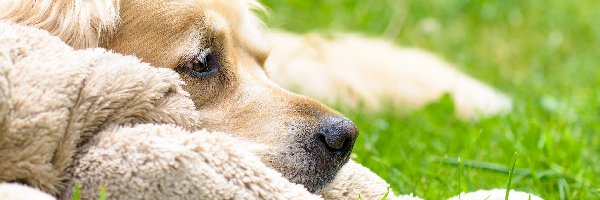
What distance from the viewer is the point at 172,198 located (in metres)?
1.75

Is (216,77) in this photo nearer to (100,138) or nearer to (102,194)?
(100,138)

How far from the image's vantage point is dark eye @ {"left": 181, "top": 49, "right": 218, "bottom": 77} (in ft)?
7.70

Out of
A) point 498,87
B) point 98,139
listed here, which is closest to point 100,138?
point 98,139

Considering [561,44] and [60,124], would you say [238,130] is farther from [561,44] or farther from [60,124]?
[561,44]

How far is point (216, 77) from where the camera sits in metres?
2.38

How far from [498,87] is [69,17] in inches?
119

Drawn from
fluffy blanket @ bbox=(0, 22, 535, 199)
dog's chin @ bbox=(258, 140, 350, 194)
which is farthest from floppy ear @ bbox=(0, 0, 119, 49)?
dog's chin @ bbox=(258, 140, 350, 194)

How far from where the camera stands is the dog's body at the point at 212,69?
220cm

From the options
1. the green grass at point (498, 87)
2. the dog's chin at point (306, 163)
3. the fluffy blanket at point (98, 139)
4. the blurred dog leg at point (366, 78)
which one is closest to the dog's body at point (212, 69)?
the dog's chin at point (306, 163)

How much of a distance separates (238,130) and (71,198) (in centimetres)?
57

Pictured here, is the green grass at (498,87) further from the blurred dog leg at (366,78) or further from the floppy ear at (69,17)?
the floppy ear at (69,17)

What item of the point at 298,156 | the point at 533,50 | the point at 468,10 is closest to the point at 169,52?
the point at 298,156

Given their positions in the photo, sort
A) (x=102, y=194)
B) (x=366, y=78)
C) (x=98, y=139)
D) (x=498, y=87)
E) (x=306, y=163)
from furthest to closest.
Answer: (x=498, y=87), (x=366, y=78), (x=306, y=163), (x=98, y=139), (x=102, y=194)

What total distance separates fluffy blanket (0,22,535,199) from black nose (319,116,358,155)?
0.99 feet
